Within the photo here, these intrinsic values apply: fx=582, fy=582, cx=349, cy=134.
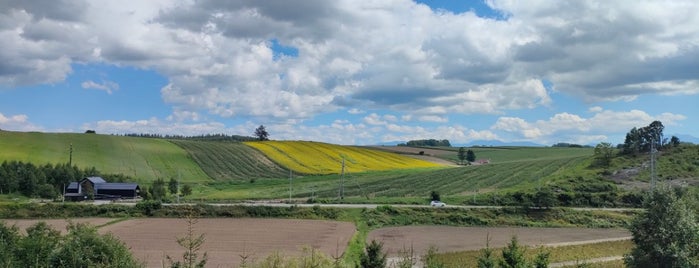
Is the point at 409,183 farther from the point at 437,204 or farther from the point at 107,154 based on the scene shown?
the point at 107,154

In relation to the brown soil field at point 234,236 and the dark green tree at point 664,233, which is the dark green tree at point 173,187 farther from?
the dark green tree at point 664,233

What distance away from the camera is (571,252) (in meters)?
46.3

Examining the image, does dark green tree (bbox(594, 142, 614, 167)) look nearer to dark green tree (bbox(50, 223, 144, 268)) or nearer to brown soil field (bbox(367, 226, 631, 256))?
brown soil field (bbox(367, 226, 631, 256))

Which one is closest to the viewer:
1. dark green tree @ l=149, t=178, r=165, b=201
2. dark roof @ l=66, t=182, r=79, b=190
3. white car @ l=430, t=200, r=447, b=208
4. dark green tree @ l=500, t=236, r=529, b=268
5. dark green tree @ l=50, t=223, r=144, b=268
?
dark green tree @ l=50, t=223, r=144, b=268

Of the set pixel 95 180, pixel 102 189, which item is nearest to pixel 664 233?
pixel 102 189

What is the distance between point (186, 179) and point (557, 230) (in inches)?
2697

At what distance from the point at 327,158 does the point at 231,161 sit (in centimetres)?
2293

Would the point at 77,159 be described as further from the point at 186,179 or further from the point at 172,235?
the point at 172,235

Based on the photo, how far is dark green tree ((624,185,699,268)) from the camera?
3258 centimetres

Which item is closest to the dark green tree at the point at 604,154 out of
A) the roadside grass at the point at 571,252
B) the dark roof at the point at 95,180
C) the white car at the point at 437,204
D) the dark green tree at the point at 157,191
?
the white car at the point at 437,204

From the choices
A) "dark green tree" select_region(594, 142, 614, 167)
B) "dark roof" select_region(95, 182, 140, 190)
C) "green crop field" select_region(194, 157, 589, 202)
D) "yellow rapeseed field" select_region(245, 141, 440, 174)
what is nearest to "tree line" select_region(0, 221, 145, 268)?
"green crop field" select_region(194, 157, 589, 202)

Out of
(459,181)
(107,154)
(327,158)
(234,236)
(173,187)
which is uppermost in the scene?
(327,158)

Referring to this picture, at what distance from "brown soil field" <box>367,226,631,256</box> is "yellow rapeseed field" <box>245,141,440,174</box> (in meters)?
62.3

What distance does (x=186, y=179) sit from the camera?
107062 mm
